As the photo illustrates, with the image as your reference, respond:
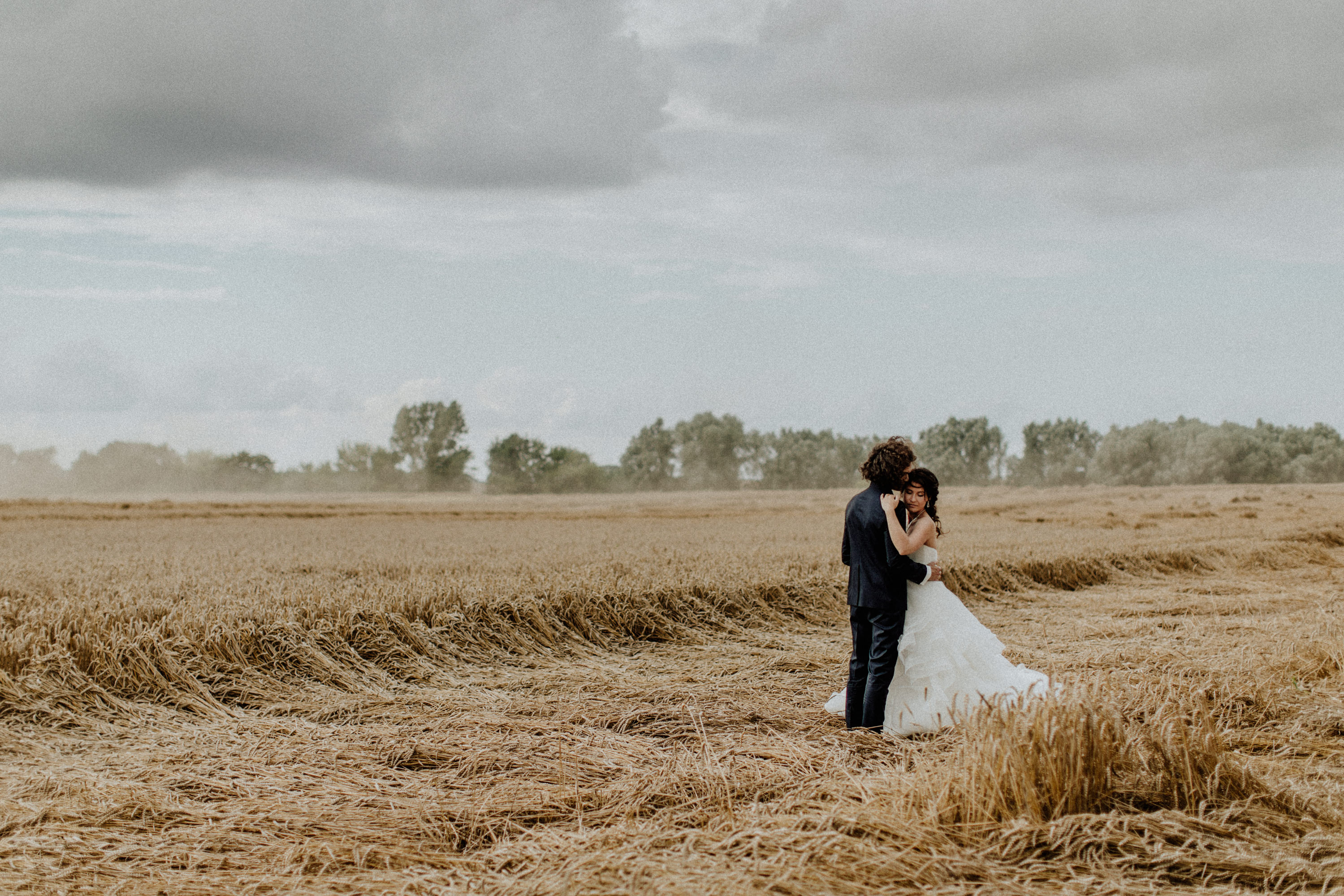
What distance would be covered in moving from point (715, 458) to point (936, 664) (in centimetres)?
8461

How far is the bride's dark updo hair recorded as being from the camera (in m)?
6.61

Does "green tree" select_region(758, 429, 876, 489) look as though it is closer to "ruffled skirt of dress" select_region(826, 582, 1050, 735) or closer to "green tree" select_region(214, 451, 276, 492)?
"green tree" select_region(214, 451, 276, 492)

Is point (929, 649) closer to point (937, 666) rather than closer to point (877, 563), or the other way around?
point (937, 666)

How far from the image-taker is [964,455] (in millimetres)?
92875

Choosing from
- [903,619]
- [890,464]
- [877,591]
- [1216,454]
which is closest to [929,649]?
[903,619]

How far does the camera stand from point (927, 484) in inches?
263

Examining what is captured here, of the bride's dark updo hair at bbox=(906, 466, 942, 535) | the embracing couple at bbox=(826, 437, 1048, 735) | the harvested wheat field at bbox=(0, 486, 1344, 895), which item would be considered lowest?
the harvested wheat field at bbox=(0, 486, 1344, 895)

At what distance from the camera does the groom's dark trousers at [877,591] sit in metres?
6.61

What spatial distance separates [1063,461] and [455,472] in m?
57.7

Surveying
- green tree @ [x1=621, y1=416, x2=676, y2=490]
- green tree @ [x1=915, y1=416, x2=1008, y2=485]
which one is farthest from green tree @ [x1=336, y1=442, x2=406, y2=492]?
green tree @ [x1=915, y1=416, x2=1008, y2=485]

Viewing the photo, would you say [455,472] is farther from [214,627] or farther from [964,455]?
[214,627]

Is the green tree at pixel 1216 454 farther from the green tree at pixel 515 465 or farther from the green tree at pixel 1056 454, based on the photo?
the green tree at pixel 515 465

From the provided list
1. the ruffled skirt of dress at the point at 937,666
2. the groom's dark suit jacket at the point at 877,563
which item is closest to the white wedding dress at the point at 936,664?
the ruffled skirt of dress at the point at 937,666

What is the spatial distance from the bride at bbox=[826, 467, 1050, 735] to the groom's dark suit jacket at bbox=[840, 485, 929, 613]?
73 mm
